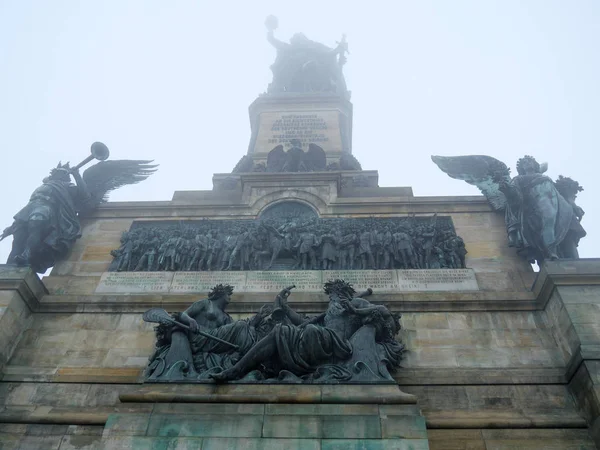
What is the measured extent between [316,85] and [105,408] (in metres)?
16.5

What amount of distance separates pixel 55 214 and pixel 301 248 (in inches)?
232

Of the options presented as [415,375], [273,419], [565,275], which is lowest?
[273,419]

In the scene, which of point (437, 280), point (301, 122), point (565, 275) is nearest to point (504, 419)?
point (565, 275)

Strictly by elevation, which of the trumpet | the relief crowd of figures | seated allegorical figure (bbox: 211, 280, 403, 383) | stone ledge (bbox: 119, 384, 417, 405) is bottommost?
stone ledge (bbox: 119, 384, 417, 405)

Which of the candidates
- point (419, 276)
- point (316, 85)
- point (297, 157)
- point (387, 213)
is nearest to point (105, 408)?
point (419, 276)

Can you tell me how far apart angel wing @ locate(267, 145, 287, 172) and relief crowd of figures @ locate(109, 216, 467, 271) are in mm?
3424

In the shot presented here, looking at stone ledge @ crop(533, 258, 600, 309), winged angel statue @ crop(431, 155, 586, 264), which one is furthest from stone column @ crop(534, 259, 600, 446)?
→ winged angel statue @ crop(431, 155, 586, 264)

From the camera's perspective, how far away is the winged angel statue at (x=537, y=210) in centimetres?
1192

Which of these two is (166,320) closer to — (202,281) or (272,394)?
(272,394)

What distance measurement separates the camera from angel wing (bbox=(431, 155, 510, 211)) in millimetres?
13711

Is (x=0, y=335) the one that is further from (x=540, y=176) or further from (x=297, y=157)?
(x=540, y=176)

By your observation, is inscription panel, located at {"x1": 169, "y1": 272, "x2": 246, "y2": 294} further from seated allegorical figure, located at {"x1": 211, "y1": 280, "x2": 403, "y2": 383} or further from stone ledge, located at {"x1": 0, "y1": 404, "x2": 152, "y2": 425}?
stone ledge, located at {"x1": 0, "y1": 404, "x2": 152, "y2": 425}

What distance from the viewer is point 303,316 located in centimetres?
1074

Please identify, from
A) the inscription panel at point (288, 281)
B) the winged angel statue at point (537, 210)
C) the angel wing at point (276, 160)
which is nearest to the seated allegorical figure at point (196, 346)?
the inscription panel at point (288, 281)
